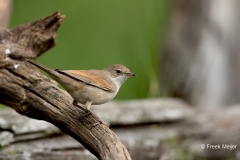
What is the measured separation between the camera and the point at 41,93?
3.87 meters

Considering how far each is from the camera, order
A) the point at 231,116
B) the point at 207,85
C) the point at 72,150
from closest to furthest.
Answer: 1. the point at 72,150
2. the point at 231,116
3. the point at 207,85

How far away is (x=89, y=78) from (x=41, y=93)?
45 centimetres

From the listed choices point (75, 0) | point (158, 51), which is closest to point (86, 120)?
point (158, 51)

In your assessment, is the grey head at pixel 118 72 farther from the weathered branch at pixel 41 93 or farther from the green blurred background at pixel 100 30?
the green blurred background at pixel 100 30

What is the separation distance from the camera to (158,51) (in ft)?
27.1

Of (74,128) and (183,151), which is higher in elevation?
(183,151)

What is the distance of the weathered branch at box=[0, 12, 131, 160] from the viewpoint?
3.44 metres

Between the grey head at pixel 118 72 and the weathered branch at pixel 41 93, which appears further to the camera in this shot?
the grey head at pixel 118 72

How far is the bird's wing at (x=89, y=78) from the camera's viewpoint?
3612mm

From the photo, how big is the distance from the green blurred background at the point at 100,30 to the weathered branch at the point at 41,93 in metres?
3.90

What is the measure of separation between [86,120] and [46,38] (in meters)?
1.11

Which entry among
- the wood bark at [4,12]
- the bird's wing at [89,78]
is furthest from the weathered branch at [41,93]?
the wood bark at [4,12]

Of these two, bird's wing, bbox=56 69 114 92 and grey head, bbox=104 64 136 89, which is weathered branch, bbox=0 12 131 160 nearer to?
bird's wing, bbox=56 69 114 92

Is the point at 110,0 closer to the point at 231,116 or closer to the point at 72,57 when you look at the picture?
the point at 72,57
